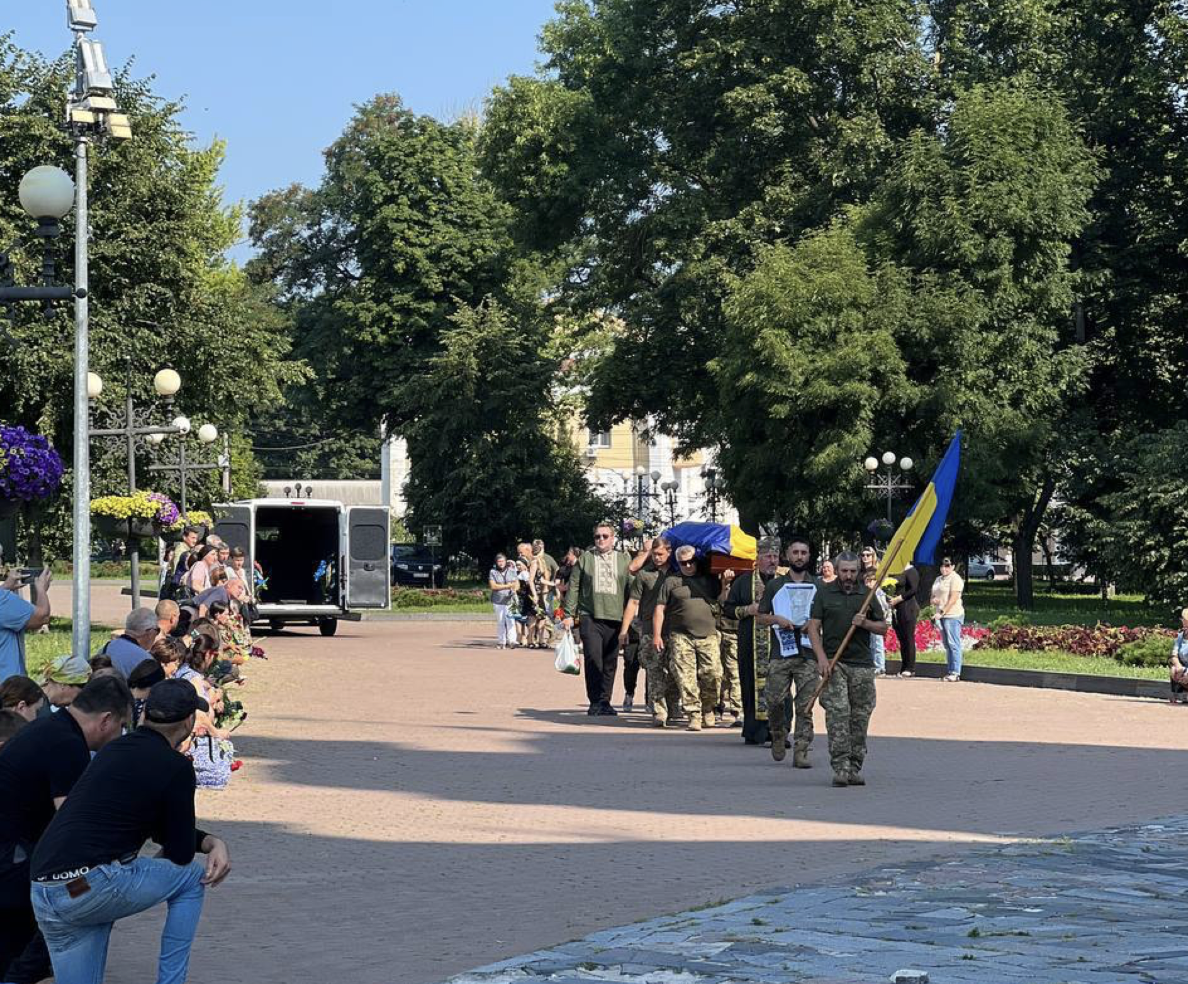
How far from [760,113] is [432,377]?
56.5 feet

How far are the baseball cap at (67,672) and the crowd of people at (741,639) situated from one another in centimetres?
676

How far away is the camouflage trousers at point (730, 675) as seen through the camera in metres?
19.7

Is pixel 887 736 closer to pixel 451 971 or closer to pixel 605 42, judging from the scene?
pixel 451 971

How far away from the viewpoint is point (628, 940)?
8.23m

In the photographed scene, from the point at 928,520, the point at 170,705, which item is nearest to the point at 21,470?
the point at 928,520

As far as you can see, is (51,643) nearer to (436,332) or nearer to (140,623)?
(140,623)

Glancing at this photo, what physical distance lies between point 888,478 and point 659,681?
2291cm

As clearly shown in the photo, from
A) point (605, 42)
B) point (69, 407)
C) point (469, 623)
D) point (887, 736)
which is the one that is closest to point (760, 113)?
point (605, 42)

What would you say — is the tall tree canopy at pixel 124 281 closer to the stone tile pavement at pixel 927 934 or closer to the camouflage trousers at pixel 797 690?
the camouflage trousers at pixel 797 690

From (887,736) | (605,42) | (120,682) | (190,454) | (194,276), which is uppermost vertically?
(605,42)

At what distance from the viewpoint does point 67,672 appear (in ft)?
29.9

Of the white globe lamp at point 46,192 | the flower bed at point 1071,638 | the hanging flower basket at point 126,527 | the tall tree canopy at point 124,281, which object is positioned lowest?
the flower bed at point 1071,638

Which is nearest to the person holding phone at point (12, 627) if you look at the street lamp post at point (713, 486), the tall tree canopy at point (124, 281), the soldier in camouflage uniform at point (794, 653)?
the soldier in camouflage uniform at point (794, 653)

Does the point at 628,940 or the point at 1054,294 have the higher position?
the point at 1054,294
